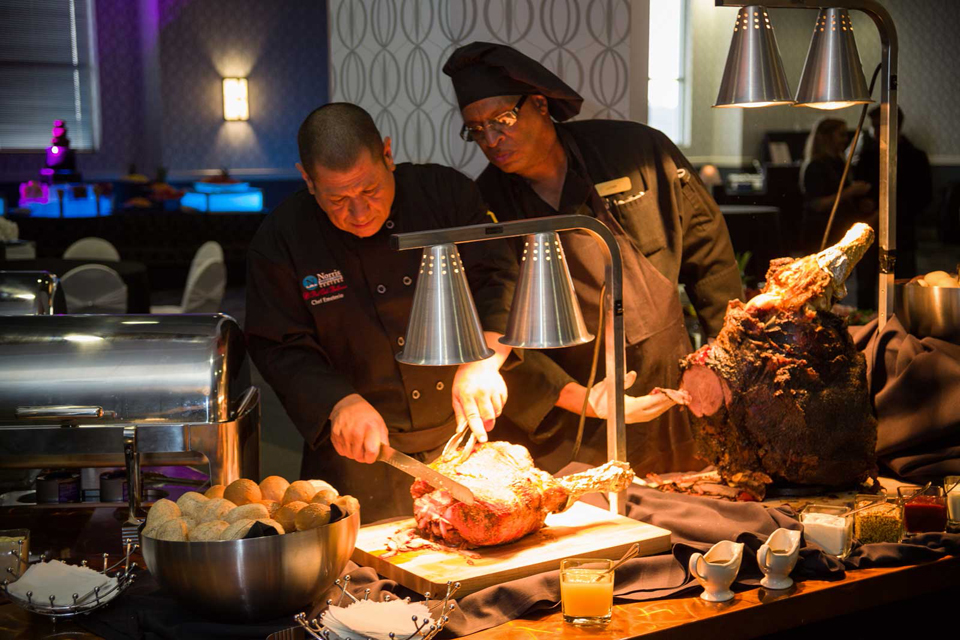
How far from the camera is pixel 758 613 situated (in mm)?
1630

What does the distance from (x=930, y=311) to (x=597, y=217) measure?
0.85m

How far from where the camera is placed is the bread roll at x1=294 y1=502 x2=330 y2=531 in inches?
61.7

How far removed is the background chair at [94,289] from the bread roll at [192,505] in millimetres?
4471

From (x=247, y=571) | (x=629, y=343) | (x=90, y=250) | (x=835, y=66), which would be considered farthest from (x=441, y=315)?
(x=90, y=250)

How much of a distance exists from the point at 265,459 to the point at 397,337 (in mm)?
3517

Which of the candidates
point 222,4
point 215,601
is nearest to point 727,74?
point 215,601

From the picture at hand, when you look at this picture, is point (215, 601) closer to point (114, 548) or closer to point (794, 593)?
point (114, 548)

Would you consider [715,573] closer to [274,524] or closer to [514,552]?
[514,552]

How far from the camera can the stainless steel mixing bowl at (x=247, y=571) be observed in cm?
147

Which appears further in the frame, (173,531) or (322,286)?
(322,286)

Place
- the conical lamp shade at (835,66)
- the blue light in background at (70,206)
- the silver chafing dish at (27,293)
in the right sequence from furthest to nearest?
the blue light in background at (70,206) → the silver chafing dish at (27,293) → the conical lamp shade at (835,66)

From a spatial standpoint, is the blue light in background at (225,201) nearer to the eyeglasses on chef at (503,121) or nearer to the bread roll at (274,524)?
the eyeglasses on chef at (503,121)

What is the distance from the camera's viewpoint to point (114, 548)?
1953 millimetres

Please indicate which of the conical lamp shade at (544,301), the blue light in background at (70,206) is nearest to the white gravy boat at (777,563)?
the conical lamp shade at (544,301)
